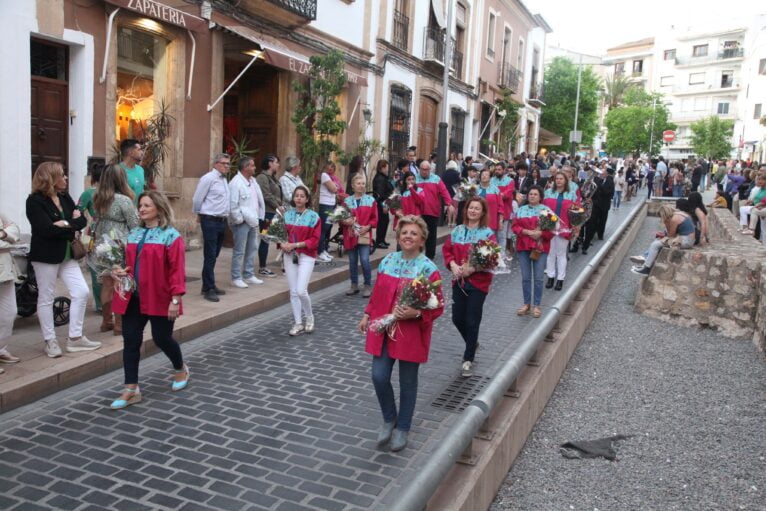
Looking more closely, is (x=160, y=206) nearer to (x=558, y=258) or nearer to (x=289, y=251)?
(x=289, y=251)

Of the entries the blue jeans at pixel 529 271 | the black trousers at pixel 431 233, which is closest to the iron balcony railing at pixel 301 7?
the black trousers at pixel 431 233

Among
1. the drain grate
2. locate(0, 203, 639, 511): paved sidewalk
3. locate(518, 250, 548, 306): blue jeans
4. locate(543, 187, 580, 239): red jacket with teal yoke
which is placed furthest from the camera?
locate(543, 187, 580, 239): red jacket with teal yoke

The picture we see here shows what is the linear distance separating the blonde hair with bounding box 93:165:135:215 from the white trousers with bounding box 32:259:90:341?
2.44ft

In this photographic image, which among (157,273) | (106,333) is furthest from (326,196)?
(157,273)

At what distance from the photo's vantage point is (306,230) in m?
7.59

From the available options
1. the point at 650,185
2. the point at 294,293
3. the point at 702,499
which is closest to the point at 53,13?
the point at 294,293

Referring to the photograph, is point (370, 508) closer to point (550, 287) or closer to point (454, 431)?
point (454, 431)

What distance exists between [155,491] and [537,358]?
348cm

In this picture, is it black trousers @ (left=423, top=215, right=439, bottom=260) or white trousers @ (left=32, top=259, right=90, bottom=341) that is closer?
white trousers @ (left=32, top=259, right=90, bottom=341)

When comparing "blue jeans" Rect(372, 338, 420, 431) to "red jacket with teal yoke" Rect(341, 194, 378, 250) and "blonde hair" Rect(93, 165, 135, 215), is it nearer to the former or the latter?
"blonde hair" Rect(93, 165, 135, 215)

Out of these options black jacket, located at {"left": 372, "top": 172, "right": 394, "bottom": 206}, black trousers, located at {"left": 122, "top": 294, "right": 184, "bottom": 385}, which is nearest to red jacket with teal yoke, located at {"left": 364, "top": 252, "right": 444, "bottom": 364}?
black trousers, located at {"left": 122, "top": 294, "right": 184, "bottom": 385}

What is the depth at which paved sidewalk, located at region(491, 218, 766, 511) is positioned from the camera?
4.55 metres

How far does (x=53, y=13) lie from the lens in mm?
9188

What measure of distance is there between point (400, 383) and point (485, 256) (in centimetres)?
191
